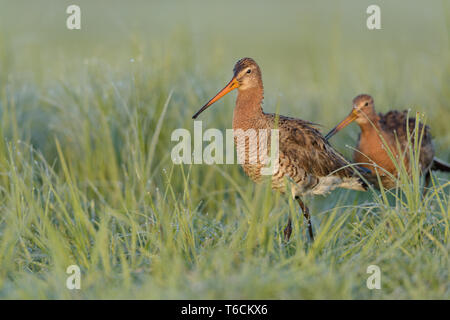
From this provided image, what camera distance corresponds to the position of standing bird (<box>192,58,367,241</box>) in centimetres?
442

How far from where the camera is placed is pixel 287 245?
386cm

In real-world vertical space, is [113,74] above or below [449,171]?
above

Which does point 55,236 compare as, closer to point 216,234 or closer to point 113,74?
point 216,234

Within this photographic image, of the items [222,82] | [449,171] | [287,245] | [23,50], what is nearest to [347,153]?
[449,171]

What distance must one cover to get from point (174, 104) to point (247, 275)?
2965 mm

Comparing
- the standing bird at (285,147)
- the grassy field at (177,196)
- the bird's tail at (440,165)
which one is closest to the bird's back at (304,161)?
the standing bird at (285,147)

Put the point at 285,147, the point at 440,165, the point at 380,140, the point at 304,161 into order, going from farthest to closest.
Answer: the point at 440,165
the point at 380,140
the point at 304,161
the point at 285,147

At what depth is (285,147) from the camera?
14.7 feet

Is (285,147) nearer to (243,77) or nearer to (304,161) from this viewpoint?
(304,161)

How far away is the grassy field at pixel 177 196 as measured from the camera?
10.7 feet

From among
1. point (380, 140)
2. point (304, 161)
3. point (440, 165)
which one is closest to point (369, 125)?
point (380, 140)

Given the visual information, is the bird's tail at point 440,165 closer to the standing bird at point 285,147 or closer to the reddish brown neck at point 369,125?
the reddish brown neck at point 369,125

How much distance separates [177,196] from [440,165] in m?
2.49
